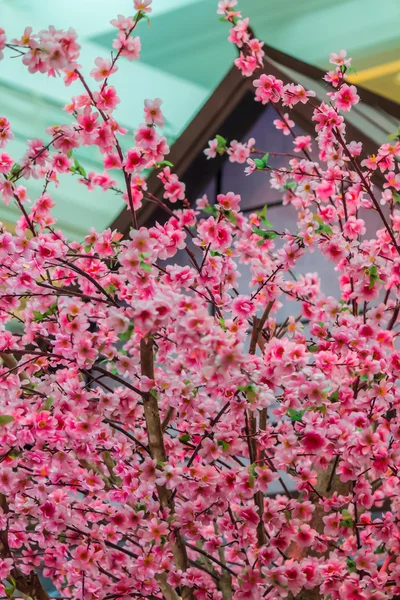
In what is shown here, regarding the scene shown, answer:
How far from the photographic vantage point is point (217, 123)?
5945 millimetres

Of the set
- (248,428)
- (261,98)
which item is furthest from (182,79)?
(248,428)

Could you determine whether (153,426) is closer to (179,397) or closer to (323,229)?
(179,397)

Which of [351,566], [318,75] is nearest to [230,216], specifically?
[351,566]

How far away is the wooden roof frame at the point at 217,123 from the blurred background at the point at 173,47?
211 centimetres

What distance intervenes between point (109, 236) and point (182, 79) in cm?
Result: 685

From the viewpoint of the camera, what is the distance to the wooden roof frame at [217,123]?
5.84 m

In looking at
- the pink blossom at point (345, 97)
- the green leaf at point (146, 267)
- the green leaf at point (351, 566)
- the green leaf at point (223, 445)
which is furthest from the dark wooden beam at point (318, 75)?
the green leaf at point (146, 267)

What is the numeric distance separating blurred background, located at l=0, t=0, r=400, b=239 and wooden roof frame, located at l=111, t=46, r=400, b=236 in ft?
6.91

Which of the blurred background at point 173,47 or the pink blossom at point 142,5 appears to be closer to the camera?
the pink blossom at point 142,5

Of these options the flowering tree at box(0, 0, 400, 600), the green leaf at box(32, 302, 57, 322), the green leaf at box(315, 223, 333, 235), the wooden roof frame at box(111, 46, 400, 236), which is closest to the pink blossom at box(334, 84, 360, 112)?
the flowering tree at box(0, 0, 400, 600)

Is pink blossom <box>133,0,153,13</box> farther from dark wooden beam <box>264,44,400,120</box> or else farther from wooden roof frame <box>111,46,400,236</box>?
dark wooden beam <box>264,44,400,120</box>

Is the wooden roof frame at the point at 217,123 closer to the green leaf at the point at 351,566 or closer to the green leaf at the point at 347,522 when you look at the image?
the green leaf at the point at 347,522

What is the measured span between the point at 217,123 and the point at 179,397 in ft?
11.2

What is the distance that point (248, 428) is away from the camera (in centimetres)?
330
